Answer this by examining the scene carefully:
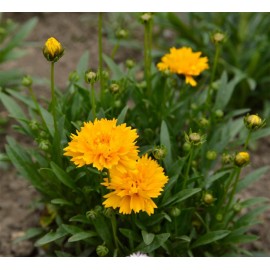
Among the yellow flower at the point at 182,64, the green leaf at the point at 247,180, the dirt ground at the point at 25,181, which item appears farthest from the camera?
the dirt ground at the point at 25,181

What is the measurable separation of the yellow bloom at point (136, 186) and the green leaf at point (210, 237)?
378mm

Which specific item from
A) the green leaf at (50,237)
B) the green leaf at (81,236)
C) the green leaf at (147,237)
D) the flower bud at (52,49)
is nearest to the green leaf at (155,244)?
the green leaf at (147,237)

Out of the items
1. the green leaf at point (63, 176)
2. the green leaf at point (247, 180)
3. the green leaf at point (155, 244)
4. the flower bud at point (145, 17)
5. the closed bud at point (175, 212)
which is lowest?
the green leaf at point (155, 244)

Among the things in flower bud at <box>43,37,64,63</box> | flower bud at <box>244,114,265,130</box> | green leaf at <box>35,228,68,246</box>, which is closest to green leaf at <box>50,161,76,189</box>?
green leaf at <box>35,228,68,246</box>

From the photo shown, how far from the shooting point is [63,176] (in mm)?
2100

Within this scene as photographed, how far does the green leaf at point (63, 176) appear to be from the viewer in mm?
2053

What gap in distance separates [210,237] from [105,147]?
0.69 m

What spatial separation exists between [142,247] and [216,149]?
612 mm

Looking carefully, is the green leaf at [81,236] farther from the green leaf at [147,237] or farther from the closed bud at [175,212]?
the closed bud at [175,212]

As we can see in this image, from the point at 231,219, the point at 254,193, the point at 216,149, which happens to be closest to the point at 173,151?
the point at 216,149

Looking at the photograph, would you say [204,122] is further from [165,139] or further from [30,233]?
[30,233]

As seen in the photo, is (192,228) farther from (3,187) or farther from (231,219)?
(3,187)

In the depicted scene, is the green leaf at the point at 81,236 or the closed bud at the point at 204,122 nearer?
the green leaf at the point at 81,236

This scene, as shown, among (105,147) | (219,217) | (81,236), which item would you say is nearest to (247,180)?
(219,217)
